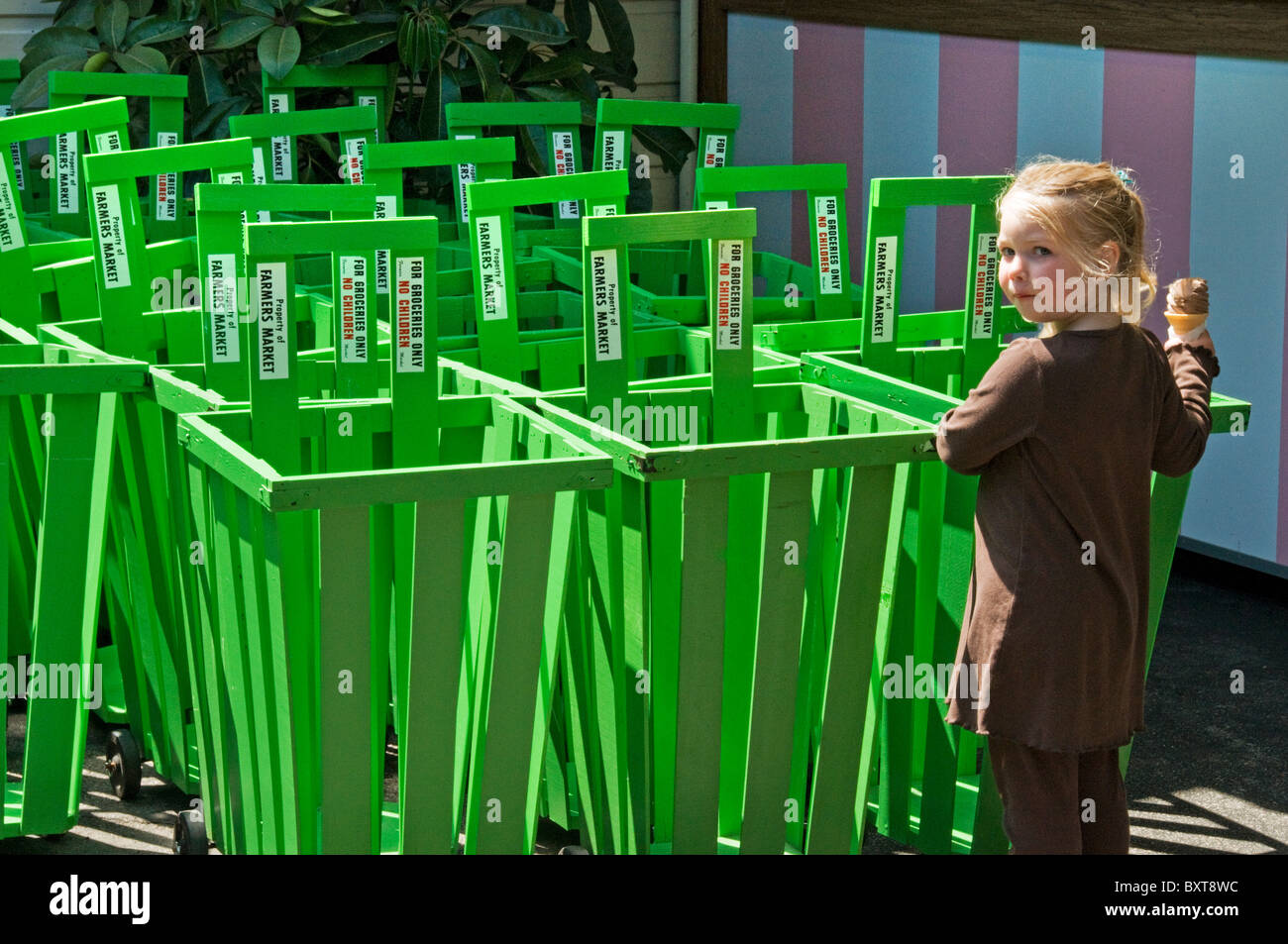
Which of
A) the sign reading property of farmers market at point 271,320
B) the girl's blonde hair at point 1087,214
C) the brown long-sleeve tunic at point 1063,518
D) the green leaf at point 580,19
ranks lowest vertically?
the brown long-sleeve tunic at point 1063,518

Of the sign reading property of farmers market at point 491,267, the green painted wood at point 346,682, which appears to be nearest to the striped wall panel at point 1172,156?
the sign reading property of farmers market at point 491,267

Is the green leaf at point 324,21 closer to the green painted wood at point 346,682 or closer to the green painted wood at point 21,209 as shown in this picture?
the green painted wood at point 21,209

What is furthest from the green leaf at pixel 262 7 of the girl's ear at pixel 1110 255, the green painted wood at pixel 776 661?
the girl's ear at pixel 1110 255

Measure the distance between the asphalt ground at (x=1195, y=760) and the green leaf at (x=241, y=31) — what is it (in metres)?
2.33

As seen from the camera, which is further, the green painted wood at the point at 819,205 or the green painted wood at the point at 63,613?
the green painted wood at the point at 819,205

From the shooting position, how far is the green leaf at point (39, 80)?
4801mm

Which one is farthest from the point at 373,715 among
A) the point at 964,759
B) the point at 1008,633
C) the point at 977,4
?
the point at 977,4

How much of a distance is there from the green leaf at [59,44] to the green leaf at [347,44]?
68 centimetres

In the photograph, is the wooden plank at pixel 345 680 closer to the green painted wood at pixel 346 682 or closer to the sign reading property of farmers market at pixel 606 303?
the green painted wood at pixel 346 682

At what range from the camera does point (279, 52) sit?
4.84m
